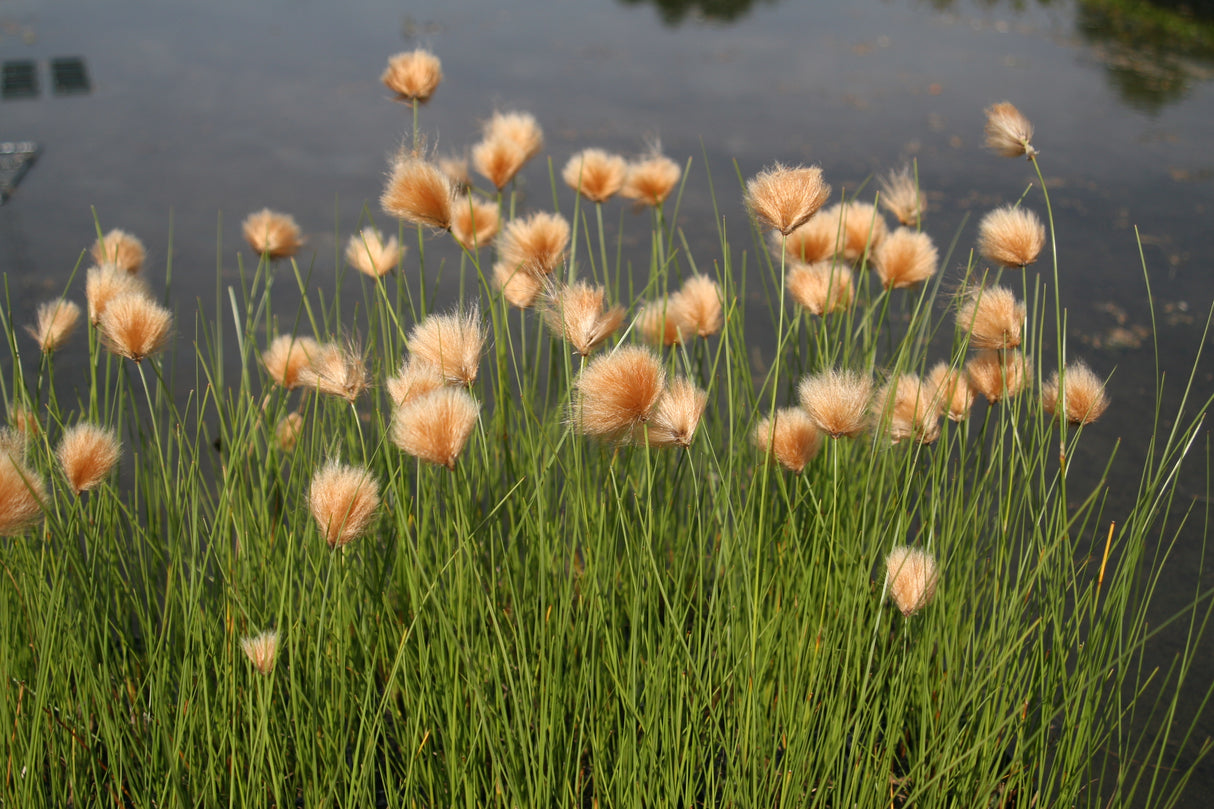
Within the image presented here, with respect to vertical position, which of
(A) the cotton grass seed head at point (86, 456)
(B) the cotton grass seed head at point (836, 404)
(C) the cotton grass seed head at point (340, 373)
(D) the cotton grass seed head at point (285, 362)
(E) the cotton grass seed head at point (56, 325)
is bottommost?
(D) the cotton grass seed head at point (285, 362)

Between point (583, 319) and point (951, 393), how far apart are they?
546mm

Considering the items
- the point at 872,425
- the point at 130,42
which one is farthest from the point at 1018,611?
the point at 130,42

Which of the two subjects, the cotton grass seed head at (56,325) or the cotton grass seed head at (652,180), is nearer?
the cotton grass seed head at (56,325)

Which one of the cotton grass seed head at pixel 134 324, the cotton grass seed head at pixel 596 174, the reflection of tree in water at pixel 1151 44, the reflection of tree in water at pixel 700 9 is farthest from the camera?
the reflection of tree in water at pixel 700 9

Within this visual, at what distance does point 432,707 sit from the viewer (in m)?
1.24

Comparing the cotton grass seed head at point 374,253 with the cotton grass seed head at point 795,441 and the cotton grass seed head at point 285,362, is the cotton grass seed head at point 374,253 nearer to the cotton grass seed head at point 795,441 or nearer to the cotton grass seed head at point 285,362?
the cotton grass seed head at point 285,362

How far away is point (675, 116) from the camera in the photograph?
4.68m

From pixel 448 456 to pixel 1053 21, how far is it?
7056mm

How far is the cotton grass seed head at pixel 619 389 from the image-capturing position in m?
1.00

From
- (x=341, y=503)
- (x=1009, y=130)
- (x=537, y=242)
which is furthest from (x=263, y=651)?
(x=1009, y=130)

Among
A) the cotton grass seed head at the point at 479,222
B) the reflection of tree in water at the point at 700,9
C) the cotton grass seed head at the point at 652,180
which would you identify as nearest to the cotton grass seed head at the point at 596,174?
the cotton grass seed head at the point at 652,180

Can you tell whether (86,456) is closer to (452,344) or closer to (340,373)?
(340,373)

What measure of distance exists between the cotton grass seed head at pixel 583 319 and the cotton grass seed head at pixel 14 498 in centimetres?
57

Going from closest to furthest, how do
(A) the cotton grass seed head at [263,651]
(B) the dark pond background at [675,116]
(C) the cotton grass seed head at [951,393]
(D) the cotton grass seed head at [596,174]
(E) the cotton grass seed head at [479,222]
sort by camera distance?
(A) the cotton grass seed head at [263,651] < (C) the cotton grass seed head at [951,393] < (E) the cotton grass seed head at [479,222] < (D) the cotton grass seed head at [596,174] < (B) the dark pond background at [675,116]
